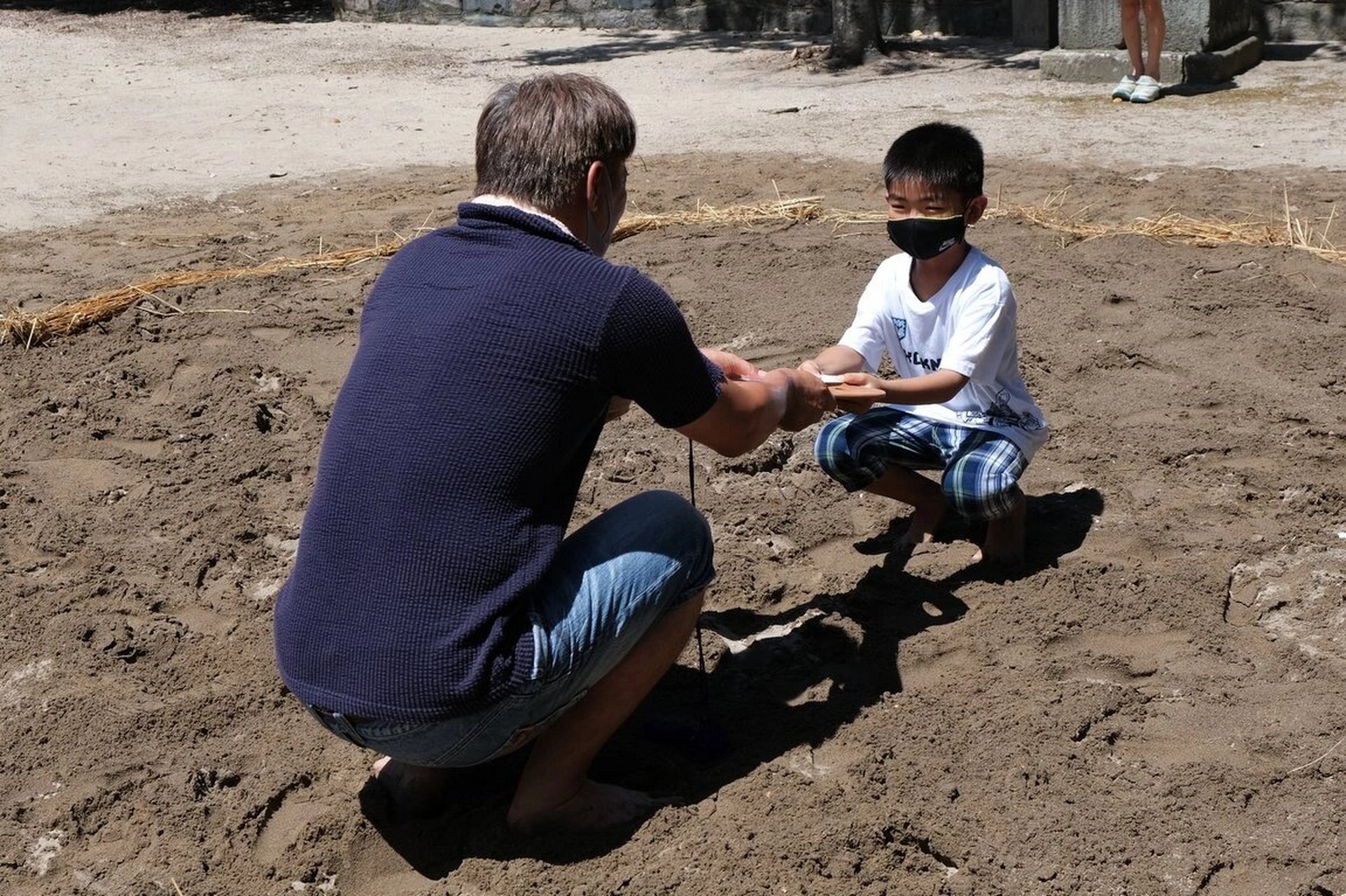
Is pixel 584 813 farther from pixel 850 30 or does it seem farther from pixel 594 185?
pixel 850 30

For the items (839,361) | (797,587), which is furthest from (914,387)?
(797,587)

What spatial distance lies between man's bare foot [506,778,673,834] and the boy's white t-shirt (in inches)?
51.8

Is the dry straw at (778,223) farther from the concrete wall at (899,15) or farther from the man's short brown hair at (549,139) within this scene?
the concrete wall at (899,15)

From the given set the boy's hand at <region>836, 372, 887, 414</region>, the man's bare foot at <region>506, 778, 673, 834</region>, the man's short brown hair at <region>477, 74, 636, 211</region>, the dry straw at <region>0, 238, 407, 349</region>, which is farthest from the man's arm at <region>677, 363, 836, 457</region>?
the dry straw at <region>0, 238, 407, 349</region>

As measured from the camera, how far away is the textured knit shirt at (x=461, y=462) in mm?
2375

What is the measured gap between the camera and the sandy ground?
2.70 meters

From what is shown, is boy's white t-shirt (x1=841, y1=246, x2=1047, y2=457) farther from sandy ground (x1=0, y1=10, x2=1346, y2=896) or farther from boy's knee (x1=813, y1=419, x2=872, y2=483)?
sandy ground (x1=0, y1=10, x2=1346, y2=896)

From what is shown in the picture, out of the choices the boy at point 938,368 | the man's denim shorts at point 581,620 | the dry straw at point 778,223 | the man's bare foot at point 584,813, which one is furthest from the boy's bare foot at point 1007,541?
the dry straw at point 778,223

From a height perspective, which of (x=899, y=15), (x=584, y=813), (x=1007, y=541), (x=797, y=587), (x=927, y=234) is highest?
(x=899, y=15)

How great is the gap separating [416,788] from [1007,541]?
1.61 meters

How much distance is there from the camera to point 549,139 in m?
2.52

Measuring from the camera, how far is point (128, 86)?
11.1 m

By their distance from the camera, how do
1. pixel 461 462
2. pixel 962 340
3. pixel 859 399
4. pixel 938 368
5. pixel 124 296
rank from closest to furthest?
pixel 461 462 < pixel 859 399 < pixel 962 340 < pixel 938 368 < pixel 124 296

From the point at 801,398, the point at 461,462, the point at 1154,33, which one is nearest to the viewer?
the point at 461,462
